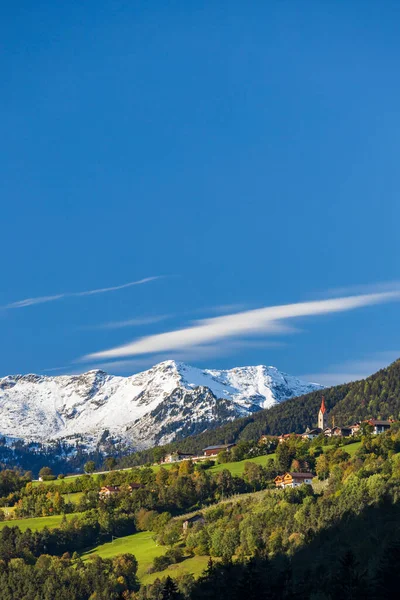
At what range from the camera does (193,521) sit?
179 meters

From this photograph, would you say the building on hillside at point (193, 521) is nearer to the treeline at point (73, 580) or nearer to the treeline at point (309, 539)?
the treeline at point (309, 539)

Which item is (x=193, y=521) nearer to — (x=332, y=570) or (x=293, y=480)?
(x=293, y=480)

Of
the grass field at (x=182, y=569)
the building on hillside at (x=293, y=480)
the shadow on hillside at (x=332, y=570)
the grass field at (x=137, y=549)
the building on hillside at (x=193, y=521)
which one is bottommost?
the shadow on hillside at (x=332, y=570)

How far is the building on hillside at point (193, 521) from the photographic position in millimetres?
175363

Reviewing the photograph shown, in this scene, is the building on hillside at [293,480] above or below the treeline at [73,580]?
above

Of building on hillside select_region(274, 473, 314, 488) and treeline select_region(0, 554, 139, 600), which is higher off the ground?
building on hillside select_region(274, 473, 314, 488)

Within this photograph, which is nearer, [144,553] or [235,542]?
[235,542]

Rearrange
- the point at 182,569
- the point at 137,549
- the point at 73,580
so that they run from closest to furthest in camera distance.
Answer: the point at 182,569, the point at 73,580, the point at 137,549

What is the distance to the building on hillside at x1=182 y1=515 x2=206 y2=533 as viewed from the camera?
175363 mm

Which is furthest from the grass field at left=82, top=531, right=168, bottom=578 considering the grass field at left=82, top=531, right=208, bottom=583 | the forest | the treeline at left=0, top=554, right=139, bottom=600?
the treeline at left=0, top=554, right=139, bottom=600

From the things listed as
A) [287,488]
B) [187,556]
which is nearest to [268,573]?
[187,556]

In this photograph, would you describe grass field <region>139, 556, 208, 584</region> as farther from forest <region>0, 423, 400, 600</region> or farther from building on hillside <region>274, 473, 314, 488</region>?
building on hillside <region>274, 473, 314, 488</region>

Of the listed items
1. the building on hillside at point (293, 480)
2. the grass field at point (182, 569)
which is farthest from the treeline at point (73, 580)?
the building on hillside at point (293, 480)

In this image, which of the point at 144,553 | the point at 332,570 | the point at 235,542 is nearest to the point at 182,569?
the point at 235,542
